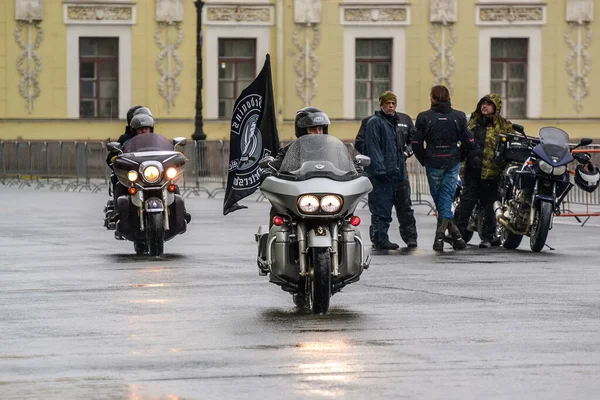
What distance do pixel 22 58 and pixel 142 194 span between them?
2664 cm

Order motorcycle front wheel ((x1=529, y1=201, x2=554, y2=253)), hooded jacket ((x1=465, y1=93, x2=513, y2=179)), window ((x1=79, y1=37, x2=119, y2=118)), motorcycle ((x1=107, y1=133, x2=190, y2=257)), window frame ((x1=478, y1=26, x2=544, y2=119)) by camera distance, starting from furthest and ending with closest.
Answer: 1. window frame ((x1=478, y1=26, x2=544, y2=119))
2. window ((x1=79, y1=37, x2=119, y2=118))
3. hooded jacket ((x1=465, y1=93, x2=513, y2=179))
4. motorcycle front wheel ((x1=529, y1=201, x2=554, y2=253))
5. motorcycle ((x1=107, y1=133, x2=190, y2=257))

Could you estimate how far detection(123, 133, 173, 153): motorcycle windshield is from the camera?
17.8m

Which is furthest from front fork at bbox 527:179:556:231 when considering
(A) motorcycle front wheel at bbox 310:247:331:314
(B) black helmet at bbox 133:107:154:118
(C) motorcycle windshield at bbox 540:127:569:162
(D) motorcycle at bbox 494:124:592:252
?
(A) motorcycle front wheel at bbox 310:247:331:314

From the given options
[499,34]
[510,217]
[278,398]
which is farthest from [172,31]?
[278,398]

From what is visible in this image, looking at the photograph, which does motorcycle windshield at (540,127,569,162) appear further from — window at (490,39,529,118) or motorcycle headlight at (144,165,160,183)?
window at (490,39,529,118)

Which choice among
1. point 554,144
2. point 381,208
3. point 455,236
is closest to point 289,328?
point 381,208

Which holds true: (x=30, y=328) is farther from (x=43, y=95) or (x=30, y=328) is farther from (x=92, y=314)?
(x=43, y=95)

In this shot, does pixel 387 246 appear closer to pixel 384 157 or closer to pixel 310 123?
pixel 384 157

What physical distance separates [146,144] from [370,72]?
27.2 meters

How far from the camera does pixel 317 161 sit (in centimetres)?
1229

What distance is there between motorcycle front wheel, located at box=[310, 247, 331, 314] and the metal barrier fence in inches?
861

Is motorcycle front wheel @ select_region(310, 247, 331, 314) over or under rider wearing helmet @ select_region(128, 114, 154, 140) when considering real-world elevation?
under

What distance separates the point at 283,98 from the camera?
43.7m

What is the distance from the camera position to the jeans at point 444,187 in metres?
18.5
